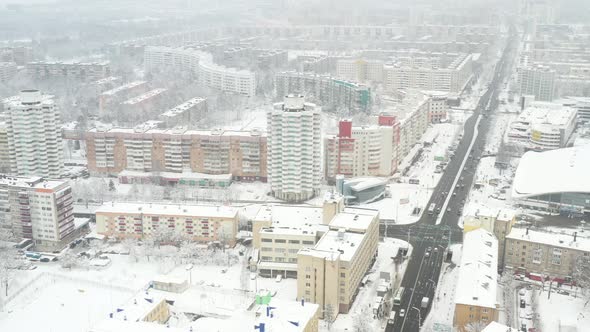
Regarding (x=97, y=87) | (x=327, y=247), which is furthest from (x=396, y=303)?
(x=97, y=87)

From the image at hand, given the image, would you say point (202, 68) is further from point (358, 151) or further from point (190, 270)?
point (190, 270)

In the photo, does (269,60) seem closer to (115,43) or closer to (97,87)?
(97,87)

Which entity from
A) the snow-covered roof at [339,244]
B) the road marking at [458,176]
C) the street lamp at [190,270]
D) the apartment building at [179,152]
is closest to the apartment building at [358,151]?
the apartment building at [179,152]

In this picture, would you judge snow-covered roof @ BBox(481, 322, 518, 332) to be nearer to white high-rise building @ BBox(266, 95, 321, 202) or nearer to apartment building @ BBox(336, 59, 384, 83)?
white high-rise building @ BBox(266, 95, 321, 202)

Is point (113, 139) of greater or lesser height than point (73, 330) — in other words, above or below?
above

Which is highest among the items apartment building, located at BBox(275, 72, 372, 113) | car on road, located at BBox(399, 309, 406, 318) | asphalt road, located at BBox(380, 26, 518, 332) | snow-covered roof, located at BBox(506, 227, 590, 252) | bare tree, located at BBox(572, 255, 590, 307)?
apartment building, located at BBox(275, 72, 372, 113)

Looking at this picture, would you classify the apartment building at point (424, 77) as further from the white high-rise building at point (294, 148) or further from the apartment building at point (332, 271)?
the apartment building at point (332, 271)

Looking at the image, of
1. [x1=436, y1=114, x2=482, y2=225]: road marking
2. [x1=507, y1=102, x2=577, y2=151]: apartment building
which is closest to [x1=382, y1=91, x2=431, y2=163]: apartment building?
[x1=436, y1=114, x2=482, y2=225]: road marking
